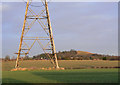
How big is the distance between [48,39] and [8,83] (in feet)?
60.9

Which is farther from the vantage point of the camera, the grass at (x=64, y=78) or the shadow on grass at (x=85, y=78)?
the grass at (x=64, y=78)

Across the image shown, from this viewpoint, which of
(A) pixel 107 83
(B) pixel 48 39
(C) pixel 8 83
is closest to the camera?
(A) pixel 107 83

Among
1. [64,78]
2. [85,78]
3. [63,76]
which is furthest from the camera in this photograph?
[63,76]

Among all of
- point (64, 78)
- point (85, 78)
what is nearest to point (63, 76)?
point (64, 78)

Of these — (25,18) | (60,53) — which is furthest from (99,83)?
(60,53)

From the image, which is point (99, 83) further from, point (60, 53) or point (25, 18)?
point (60, 53)

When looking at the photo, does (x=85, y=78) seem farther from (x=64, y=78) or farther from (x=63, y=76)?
(x=63, y=76)

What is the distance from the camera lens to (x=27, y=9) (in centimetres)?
3453

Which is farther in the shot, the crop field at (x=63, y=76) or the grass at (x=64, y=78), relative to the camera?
the crop field at (x=63, y=76)

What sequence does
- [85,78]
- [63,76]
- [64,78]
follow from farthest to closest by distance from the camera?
1. [63,76]
2. [64,78]
3. [85,78]

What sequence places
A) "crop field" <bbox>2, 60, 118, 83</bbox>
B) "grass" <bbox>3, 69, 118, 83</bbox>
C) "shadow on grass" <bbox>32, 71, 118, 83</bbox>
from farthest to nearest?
"crop field" <bbox>2, 60, 118, 83</bbox> → "grass" <bbox>3, 69, 118, 83</bbox> → "shadow on grass" <bbox>32, 71, 118, 83</bbox>

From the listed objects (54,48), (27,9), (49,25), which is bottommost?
(54,48)

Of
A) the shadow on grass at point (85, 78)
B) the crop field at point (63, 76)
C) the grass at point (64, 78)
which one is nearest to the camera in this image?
the shadow on grass at point (85, 78)

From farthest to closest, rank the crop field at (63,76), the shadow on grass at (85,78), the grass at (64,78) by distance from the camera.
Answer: the crop field at (63,76) < the grass at (64,78) < the shadow on grass at (85,78)
